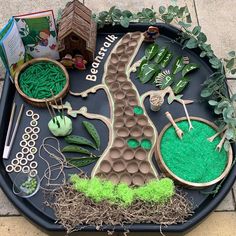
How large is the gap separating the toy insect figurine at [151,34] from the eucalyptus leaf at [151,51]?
0.13 feet

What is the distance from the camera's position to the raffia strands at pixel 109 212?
1.52 metres

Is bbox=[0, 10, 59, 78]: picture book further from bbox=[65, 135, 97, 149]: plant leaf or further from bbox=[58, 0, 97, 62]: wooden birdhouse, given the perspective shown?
bbox=[65, 135, 97, 149]: plant leaf

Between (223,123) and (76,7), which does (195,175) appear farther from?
(76,7)

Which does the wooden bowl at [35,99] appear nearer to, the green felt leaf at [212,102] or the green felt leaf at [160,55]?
the green felt leaf at [160,55]

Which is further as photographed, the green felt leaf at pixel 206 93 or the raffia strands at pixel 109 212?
the green felt leaf at pixel 206 93

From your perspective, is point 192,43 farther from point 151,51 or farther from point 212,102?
point 212,102

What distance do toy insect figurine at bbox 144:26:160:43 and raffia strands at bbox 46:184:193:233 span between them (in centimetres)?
90

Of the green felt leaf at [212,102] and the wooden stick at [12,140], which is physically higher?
the green felt leaf at [212,102]

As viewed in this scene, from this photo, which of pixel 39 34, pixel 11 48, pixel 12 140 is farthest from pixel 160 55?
pixel 12 140

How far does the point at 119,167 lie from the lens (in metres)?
1.67

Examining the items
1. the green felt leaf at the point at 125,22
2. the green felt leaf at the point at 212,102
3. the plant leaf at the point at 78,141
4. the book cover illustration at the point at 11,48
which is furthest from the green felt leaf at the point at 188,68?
the book cover illustration at the point at 11,48

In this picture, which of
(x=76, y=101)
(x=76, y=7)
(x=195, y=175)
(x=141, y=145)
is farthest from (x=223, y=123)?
(x=76, y=7)

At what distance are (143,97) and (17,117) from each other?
628 millimetres

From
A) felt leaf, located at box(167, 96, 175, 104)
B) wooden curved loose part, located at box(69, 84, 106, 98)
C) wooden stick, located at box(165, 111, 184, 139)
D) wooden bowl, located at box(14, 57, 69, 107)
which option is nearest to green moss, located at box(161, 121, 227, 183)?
wooden stick, located at box(165, 111, 184, 139)
